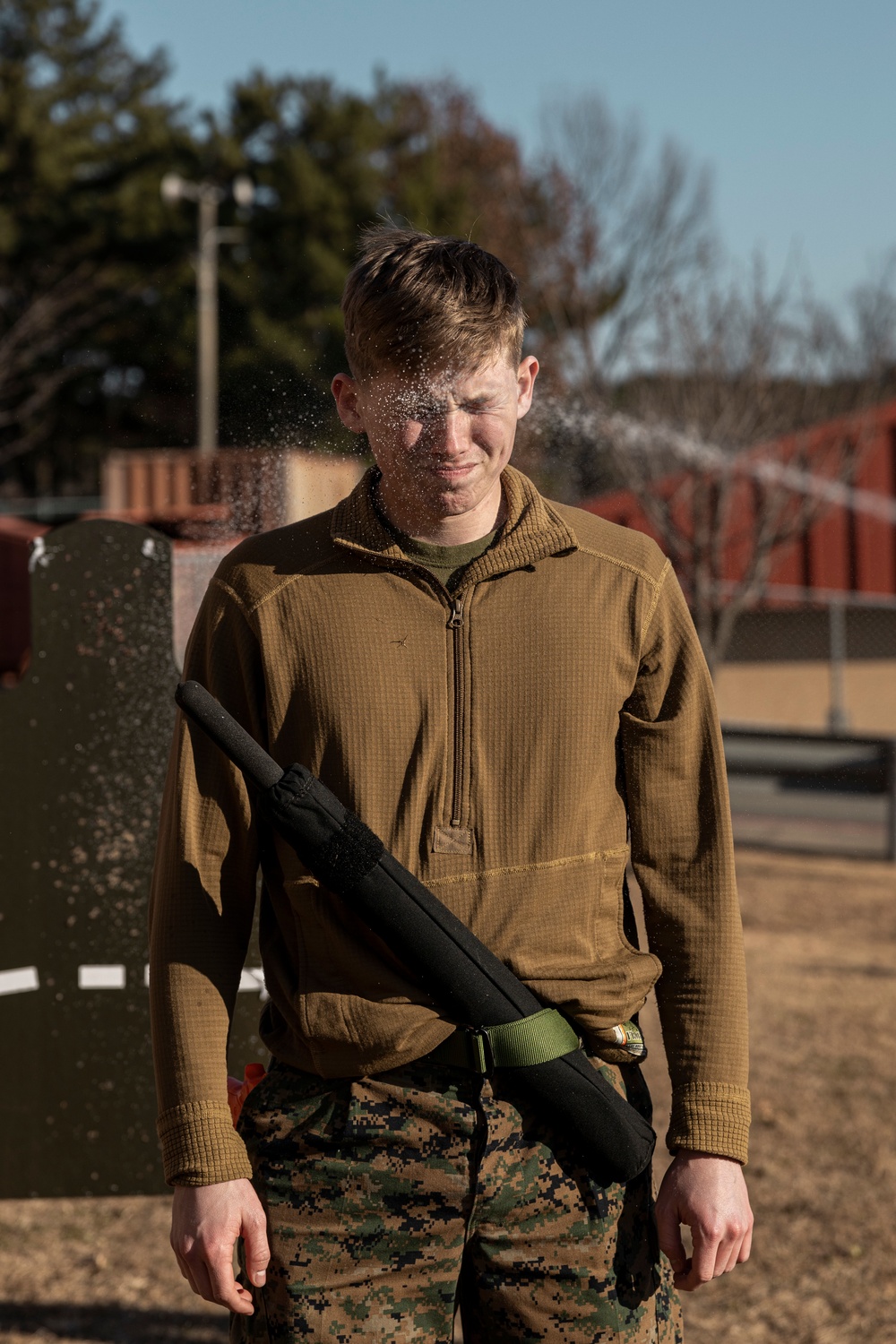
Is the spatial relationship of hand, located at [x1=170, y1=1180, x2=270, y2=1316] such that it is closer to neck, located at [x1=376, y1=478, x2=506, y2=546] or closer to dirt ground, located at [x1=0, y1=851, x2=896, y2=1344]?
neck, located at [x1=376, y1=478, x2=506, y2=546]

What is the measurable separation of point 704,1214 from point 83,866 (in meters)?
1.93

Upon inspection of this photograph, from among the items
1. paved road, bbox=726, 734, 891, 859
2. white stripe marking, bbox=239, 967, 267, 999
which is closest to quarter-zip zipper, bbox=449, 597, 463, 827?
white stripe marking, bbox=239, 967, 267, 999

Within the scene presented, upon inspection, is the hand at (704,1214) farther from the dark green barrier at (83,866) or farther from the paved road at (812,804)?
the paved road at (812,804)

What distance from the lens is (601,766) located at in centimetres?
175

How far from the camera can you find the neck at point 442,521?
1.75 m

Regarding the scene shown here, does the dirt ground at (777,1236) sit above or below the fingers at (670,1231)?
below

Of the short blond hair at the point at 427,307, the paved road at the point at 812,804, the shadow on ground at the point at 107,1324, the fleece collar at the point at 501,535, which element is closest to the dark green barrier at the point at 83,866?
the shadow on ground at the point at 107,1324

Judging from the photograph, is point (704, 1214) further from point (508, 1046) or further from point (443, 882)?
point (443, 882)

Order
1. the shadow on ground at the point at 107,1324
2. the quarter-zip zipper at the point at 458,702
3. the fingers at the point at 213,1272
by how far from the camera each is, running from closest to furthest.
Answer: the fingers at the point at 213,1272
the quarter-zip zipper at the point at 458,702
the shadow on ground at the point at 107,1324

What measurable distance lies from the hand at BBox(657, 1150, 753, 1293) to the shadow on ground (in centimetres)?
201

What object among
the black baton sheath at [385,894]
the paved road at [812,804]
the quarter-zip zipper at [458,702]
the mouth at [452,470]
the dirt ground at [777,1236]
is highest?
the mouth at [452,470]

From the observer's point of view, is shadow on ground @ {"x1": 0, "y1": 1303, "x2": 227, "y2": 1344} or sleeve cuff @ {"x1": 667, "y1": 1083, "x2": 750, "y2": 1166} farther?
shadow on ground @ {"x1": 0, "y1": 1303, "x2": 227, "y2": 1344}

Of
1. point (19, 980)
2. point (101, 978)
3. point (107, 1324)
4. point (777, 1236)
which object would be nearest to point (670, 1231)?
point (101, 978)

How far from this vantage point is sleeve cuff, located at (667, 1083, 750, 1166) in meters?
1.68
